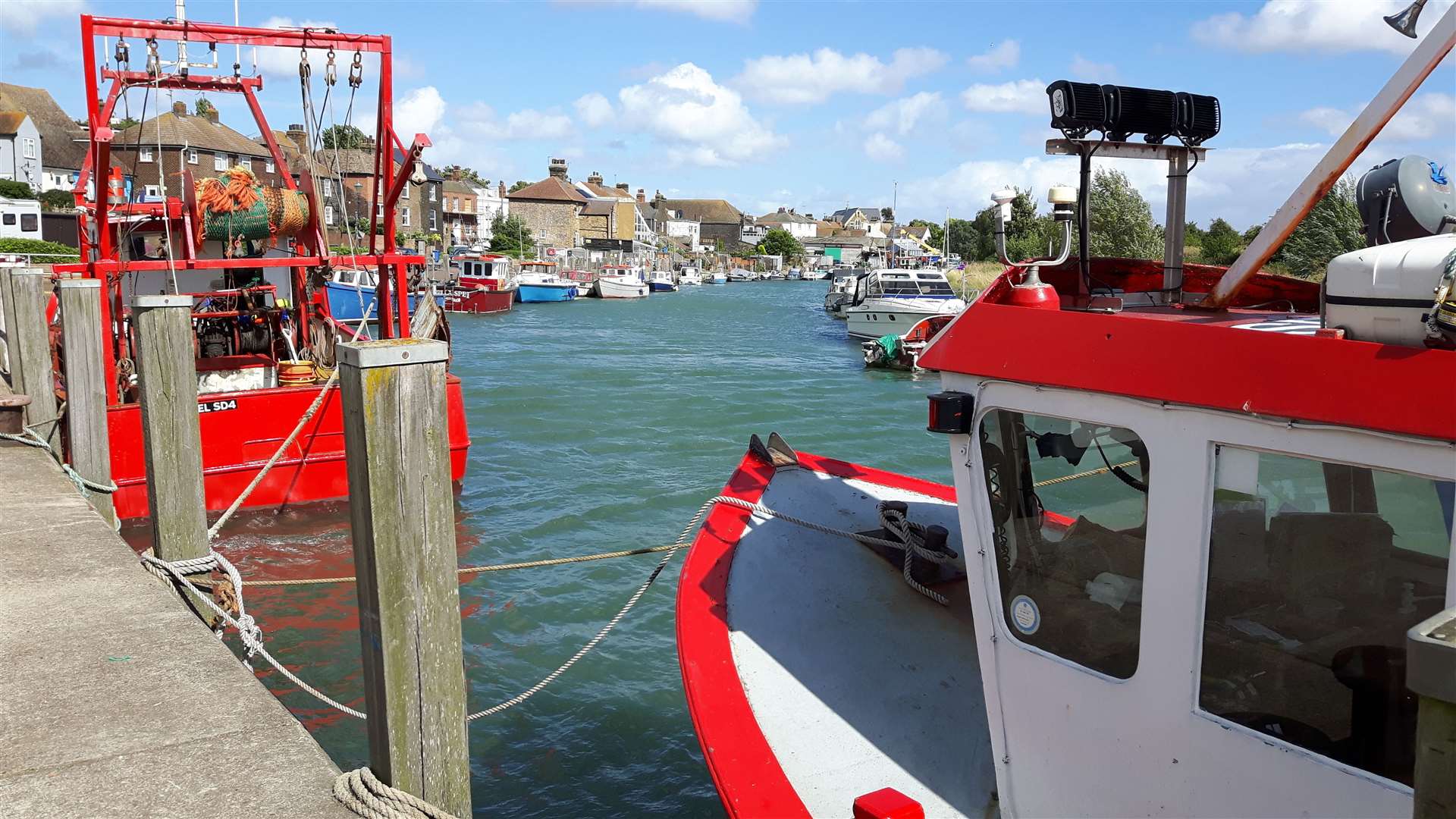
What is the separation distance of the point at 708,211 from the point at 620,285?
94.5 metres

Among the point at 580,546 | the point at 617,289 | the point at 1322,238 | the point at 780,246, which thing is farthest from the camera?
the point at 780,246

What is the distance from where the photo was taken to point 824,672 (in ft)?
16.8

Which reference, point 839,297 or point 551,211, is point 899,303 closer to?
point 839,297

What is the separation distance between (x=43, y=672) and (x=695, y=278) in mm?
97171

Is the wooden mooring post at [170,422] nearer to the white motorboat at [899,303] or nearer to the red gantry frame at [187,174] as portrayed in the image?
the red gantry frame at [187,174]

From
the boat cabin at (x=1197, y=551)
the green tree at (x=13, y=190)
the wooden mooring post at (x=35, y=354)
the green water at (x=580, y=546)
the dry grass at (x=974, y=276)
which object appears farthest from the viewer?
the green tree at (x=13, y=190)

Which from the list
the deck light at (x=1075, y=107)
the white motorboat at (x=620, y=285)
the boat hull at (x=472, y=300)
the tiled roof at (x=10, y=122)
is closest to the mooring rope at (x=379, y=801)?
the deck light at (x=1075, y=107)

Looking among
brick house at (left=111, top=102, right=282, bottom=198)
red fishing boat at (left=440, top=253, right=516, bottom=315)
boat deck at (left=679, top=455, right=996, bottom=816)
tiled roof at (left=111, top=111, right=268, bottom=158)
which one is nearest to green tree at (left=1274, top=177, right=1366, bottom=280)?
boat deck at (left=679, top=455, right=996, bottom=816)

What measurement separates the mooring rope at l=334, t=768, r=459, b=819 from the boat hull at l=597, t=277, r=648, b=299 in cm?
6572

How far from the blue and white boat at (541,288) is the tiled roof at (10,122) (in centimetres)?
2874

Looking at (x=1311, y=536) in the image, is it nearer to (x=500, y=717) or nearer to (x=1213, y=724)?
(x=1213, y=724)

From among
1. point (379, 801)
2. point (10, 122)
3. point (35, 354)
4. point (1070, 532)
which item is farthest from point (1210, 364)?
point (10, 122)

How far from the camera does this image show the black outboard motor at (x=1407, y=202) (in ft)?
12.8

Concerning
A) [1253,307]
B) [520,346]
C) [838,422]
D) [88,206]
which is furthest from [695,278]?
[1253,307]
